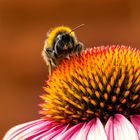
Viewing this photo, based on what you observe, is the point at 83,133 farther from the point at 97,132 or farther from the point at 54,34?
the point at 54,34

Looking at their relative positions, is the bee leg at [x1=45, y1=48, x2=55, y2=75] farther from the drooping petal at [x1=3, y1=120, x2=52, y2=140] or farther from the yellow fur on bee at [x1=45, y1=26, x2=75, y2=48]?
the drooping petal at [x1=3, y1=120, x2=52, y2=140]

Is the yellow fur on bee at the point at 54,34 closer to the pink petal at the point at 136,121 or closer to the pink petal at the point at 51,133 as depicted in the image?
the pink petal at the point at 51,133

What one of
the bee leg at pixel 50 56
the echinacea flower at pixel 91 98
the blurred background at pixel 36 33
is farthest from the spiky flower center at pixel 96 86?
the blurred background at pixel 36 33

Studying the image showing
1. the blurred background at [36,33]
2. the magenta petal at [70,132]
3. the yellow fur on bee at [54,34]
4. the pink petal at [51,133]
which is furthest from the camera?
A: the blurred background at [36,33]

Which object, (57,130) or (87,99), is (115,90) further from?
(57,130)

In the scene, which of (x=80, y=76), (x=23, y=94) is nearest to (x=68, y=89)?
(x=80, y=76)

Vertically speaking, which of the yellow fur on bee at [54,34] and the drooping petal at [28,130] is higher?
the yellow fur on bee at [54,34]

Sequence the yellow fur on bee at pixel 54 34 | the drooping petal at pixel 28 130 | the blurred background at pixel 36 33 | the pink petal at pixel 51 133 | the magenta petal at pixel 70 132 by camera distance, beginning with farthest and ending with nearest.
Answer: the blurred background at pixel 36 33
the yellow fur on bee at pixel 54 34
the drooping petal at pixel 28 130
the pink petal at pixel 51 133
the magenta petal at pixel 70 132

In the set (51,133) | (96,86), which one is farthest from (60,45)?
(51,133)
